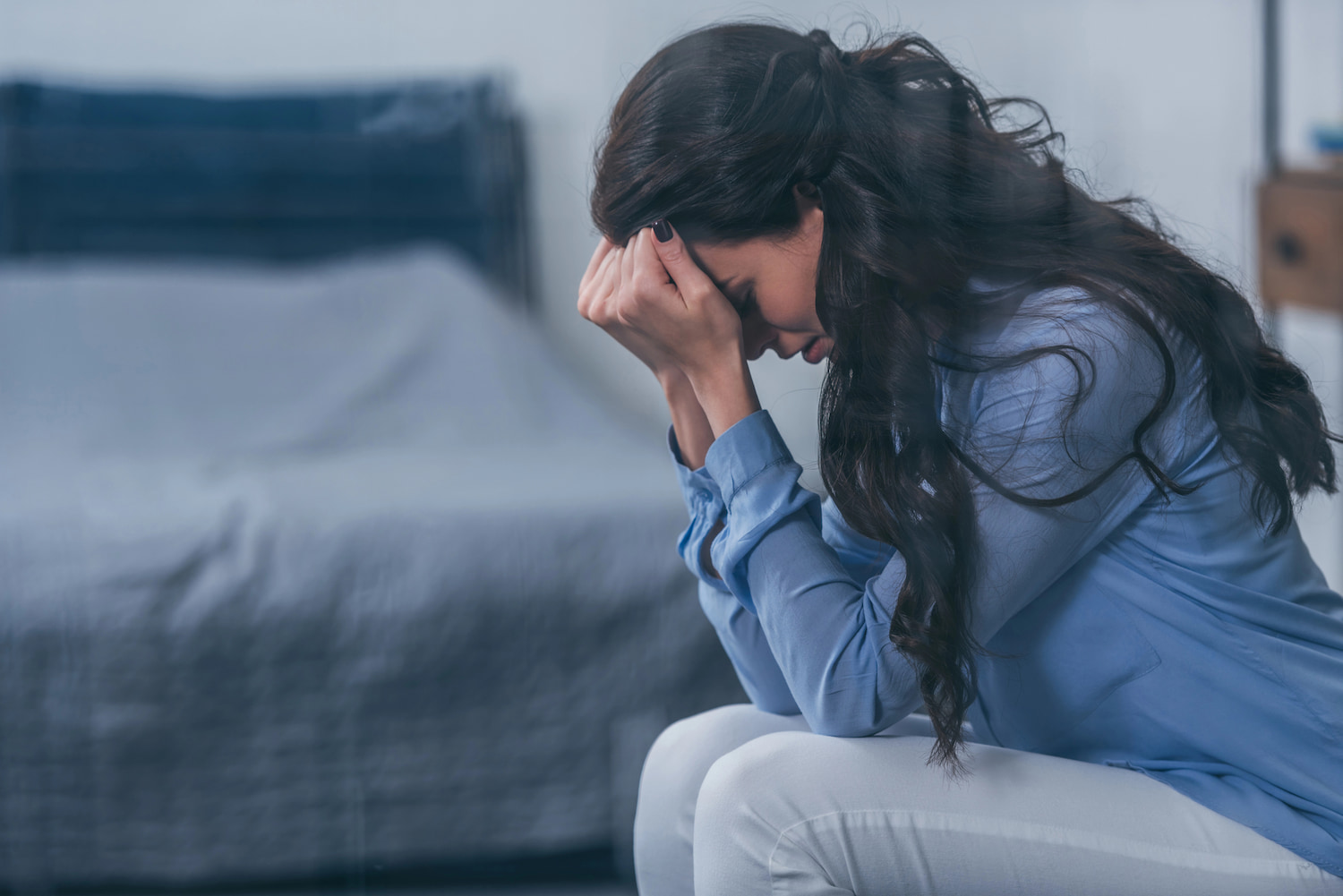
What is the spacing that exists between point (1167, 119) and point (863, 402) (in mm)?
544

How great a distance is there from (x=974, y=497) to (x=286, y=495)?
1.63ft

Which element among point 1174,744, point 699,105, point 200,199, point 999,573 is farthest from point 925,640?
point 200,199

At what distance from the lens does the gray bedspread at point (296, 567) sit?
76cm

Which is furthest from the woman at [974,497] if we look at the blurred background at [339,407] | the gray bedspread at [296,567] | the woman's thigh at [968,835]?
the gray bedspread at [296,567]

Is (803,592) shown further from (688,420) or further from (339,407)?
(339,407)

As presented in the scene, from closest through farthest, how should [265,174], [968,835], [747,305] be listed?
[968,835] < [747,305] < [265,174]

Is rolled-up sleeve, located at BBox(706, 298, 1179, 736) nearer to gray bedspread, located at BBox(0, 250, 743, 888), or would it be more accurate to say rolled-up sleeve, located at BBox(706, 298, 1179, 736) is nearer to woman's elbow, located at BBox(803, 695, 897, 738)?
woman's elbow, located at BBox(803, 695, 897, 738)

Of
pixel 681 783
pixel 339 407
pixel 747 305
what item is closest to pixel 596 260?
pixel 747 305

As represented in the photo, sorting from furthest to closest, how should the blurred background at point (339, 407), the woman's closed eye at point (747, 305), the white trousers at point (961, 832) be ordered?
the blurred background at point (339, 407)
the woman's closed eye at point (747, 305)
the white trousers at point (961, 832)

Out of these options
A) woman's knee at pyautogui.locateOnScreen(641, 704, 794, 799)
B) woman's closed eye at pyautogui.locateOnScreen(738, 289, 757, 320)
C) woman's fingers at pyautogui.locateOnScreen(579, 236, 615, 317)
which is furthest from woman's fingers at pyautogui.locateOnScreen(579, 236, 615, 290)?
woman's knee at pyautogui.locateOnScreen(641, 704, 794, 799)

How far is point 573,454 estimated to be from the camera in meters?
0.83

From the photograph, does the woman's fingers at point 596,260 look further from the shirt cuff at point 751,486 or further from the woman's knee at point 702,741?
the woman's knee at point 702,741

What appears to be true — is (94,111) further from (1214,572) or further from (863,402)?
(1214,572)

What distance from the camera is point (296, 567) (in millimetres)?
817
